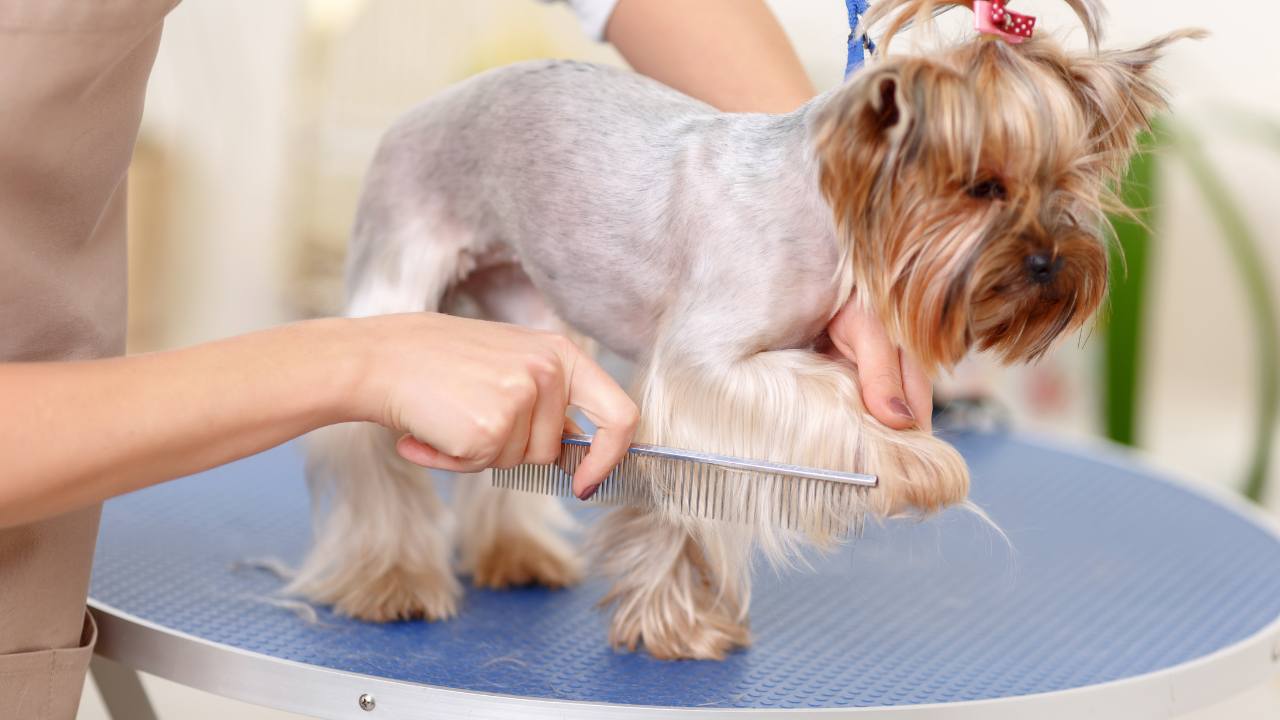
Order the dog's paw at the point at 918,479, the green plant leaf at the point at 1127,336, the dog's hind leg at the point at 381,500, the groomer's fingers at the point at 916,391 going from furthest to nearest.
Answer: the green plant leaf at the point at 1127,336 → the dog's hind leg at the point at 381,500 → the groomer's fingers at the point at 916,391 → the dog's paw at the point at 918,479

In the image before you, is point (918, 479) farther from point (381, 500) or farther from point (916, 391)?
point (381, 500)

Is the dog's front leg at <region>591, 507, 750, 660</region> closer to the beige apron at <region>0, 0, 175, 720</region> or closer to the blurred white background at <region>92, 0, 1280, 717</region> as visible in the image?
the beige apron at <region>0, 0, 175, 720</region>

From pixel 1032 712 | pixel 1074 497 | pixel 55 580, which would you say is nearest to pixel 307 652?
pixel 55 580

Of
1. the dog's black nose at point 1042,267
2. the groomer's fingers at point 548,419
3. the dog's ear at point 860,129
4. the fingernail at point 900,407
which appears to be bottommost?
the fingernail at point 900,407

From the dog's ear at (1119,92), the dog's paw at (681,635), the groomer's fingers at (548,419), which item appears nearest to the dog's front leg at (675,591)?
the dog's paw at (681,635)

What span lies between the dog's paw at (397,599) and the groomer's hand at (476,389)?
46 centimetres

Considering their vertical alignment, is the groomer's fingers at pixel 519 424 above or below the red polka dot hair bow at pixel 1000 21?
below

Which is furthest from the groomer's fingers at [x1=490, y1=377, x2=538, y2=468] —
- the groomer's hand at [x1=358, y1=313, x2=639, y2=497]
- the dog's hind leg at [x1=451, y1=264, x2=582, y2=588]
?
the dog's hind leg at [x1=451, y1=264, x2=582, y2=588]

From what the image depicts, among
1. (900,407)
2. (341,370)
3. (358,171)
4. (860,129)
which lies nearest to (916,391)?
(900,407)

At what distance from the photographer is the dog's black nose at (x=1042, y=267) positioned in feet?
3.51

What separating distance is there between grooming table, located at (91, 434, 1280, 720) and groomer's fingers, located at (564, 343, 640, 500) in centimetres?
22

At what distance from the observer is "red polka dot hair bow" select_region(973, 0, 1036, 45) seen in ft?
3.40

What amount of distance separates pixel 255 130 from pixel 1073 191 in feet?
14.7

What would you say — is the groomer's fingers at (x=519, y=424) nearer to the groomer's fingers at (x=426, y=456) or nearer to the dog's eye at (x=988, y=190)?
the groomer's fingers at (x=426, y=456)
